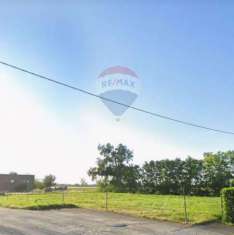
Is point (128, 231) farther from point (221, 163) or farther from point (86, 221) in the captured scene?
point (221, 163)

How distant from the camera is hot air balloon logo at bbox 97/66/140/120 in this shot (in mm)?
13866

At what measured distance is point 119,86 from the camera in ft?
47.1

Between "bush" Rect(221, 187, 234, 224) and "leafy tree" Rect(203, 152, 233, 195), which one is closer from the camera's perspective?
"bush" Rect(221, 187, 234, 224)

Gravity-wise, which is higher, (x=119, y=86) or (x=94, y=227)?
(x=119, y=86)

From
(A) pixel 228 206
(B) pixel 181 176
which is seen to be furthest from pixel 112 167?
(A) pixel 228 206

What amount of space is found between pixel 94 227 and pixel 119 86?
19.1 feet

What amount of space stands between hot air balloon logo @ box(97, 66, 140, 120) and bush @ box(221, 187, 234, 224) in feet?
18.6

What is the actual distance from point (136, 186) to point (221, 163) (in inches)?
464

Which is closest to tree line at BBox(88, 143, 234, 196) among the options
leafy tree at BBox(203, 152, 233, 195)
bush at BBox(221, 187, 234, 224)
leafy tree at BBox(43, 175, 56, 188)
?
leafy tree at BBox(203, 152, 233, 195)

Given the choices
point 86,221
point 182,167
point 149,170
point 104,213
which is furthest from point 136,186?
point 86,221

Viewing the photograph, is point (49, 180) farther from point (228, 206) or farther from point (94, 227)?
point (94, 227)

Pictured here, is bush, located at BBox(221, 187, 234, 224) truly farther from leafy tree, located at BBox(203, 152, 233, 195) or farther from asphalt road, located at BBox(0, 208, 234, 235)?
leafy tree, located at BBox(203, 152, 233, 195)

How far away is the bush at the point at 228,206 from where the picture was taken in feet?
45.6

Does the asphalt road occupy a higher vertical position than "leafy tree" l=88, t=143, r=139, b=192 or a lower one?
lower
